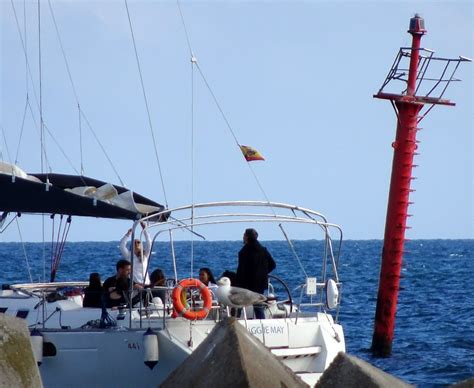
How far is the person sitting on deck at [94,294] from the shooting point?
16.4 meters

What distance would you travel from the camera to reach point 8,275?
4125 cm

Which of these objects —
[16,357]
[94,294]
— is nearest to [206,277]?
[94,294]

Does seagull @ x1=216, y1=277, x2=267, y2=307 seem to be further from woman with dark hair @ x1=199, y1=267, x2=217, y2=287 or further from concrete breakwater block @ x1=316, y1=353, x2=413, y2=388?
concrete breakwater block @ x1=316, y1=353, x2=413, y2=388

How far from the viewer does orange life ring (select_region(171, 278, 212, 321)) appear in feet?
49.3

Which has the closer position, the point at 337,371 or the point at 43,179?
the point at 337,371

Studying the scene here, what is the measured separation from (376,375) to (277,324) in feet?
16.4

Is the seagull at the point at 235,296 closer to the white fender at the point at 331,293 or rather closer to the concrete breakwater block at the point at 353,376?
the white fender at the point at 331,293

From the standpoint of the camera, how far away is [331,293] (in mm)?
16500

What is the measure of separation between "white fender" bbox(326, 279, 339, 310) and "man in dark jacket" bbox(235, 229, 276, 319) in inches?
32.8

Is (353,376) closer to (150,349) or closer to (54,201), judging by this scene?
(150,349)

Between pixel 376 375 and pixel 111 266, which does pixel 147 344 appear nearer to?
pixel 376 375

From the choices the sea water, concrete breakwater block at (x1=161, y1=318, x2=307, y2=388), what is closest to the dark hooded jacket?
the sea water

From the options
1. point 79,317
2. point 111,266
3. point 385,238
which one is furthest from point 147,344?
point 111,266

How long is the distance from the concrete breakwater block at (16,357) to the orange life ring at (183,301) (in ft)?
16.0
